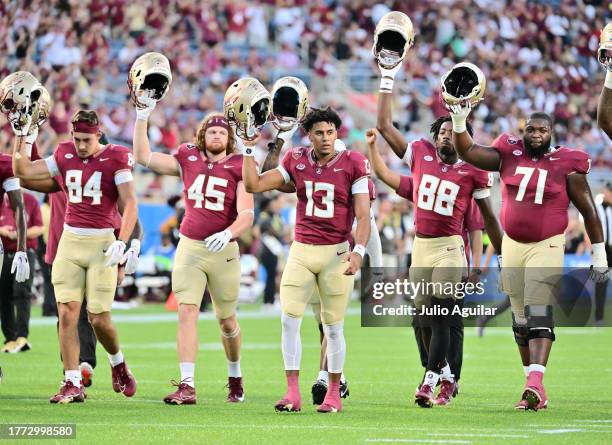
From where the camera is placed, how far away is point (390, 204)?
2408 centimetres

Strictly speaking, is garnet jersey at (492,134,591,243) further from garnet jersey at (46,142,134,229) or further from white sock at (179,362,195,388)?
garnet jersey at (46,142,134,229)

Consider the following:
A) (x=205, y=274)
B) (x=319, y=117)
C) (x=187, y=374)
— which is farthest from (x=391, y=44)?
(x=187, y=374)

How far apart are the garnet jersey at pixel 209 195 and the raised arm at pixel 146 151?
107 millimetres

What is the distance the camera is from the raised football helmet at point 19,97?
33.2ft

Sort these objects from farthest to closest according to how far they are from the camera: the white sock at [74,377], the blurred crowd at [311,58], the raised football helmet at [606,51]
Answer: the blurred crowd at [311,58], the white sock at [74,377], the raised football helmet at [606,51]

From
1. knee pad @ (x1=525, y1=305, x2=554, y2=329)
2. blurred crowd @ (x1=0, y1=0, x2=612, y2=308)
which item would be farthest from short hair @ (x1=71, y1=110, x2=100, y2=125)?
blurred crowd @ (x1=0, y1=0, x2=612, y2=308)

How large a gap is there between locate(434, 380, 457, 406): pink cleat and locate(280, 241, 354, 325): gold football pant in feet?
3.54

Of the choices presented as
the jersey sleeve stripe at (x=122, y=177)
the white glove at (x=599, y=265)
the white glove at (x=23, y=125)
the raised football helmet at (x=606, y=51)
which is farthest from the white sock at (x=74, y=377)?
the raised football helmet at (x=606, y=51)

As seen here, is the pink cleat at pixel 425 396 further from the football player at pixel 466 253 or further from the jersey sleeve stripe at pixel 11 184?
the jersey sleeve stripe at pixel 11 184

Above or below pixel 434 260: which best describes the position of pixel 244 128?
above

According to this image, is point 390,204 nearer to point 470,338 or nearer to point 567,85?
point 470,338

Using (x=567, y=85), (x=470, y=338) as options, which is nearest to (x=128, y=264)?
(x=470, y=338)

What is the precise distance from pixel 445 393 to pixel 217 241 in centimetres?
209

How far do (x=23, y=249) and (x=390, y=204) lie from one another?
14.2 metres
